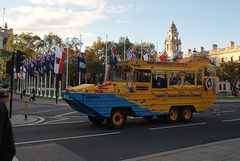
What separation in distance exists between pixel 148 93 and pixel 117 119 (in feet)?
6.79

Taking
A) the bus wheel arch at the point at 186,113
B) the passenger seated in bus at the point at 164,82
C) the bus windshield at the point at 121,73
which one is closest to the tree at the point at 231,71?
the bus wheel arch at the point at 186,113

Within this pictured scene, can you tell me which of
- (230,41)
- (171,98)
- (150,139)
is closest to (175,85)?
(171,98)

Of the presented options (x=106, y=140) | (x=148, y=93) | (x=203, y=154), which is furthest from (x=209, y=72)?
(x=203, y=154)

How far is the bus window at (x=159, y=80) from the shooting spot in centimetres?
1182

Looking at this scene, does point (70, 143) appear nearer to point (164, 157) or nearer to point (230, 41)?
point (164, 157)

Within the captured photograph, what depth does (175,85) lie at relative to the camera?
12.5 m

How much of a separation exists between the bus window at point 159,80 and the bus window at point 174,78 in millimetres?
398

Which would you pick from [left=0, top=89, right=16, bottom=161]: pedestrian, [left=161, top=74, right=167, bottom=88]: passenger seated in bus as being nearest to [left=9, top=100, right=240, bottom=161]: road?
[left=161, top=74, right=167, bottom=88]: passenger seated in bus

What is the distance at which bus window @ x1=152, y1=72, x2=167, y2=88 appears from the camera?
11816 millimetres

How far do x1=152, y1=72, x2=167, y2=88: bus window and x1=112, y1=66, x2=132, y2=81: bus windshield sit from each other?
4.47ft

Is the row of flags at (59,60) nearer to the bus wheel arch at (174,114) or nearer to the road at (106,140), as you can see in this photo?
the bus wheel arch at (174,114)

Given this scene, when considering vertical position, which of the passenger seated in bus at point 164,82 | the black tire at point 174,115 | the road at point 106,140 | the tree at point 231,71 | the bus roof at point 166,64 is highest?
the tree at point 231,71

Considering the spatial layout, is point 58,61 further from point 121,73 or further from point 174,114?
point 174,114

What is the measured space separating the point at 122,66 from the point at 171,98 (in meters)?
3.13
